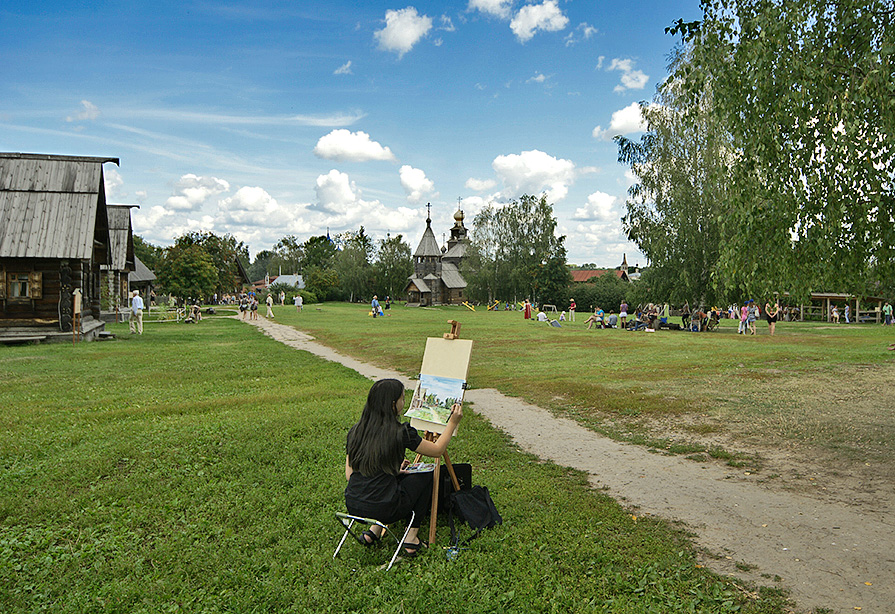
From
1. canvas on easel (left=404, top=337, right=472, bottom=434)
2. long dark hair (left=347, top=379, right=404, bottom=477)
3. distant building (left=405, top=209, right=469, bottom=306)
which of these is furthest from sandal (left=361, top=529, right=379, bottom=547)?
distant building (left=405, top=209, right=469, bottom=306)

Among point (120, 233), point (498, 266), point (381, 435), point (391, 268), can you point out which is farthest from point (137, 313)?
point (391, 268)

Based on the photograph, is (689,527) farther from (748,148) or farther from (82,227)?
(82,227)

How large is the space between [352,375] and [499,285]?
5643cm

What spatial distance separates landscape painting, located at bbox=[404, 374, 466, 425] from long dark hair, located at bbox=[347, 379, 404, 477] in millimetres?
665

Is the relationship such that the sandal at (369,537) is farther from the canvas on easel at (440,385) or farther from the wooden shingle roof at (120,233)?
the wooden shingle roof at (120,233)

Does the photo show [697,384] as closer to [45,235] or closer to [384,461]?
[384,461]

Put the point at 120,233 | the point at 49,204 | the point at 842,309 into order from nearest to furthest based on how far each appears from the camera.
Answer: the point at 49,204 → the point at 120,233 → the point at 842,309

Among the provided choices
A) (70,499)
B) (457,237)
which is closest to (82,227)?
(70,499)

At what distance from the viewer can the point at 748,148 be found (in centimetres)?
739

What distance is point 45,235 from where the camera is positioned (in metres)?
23.8

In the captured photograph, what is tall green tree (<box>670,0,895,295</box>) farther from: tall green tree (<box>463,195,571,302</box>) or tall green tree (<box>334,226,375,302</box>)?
tall green tree (<box>334,226,375,302</box>)

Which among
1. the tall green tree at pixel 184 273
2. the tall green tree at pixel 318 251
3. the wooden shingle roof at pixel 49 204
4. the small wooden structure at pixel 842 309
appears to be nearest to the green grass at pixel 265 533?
the wooden shingle roof at pixel 49 204

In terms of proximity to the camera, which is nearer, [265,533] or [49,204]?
[265,533]

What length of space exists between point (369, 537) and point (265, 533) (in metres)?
1.02
